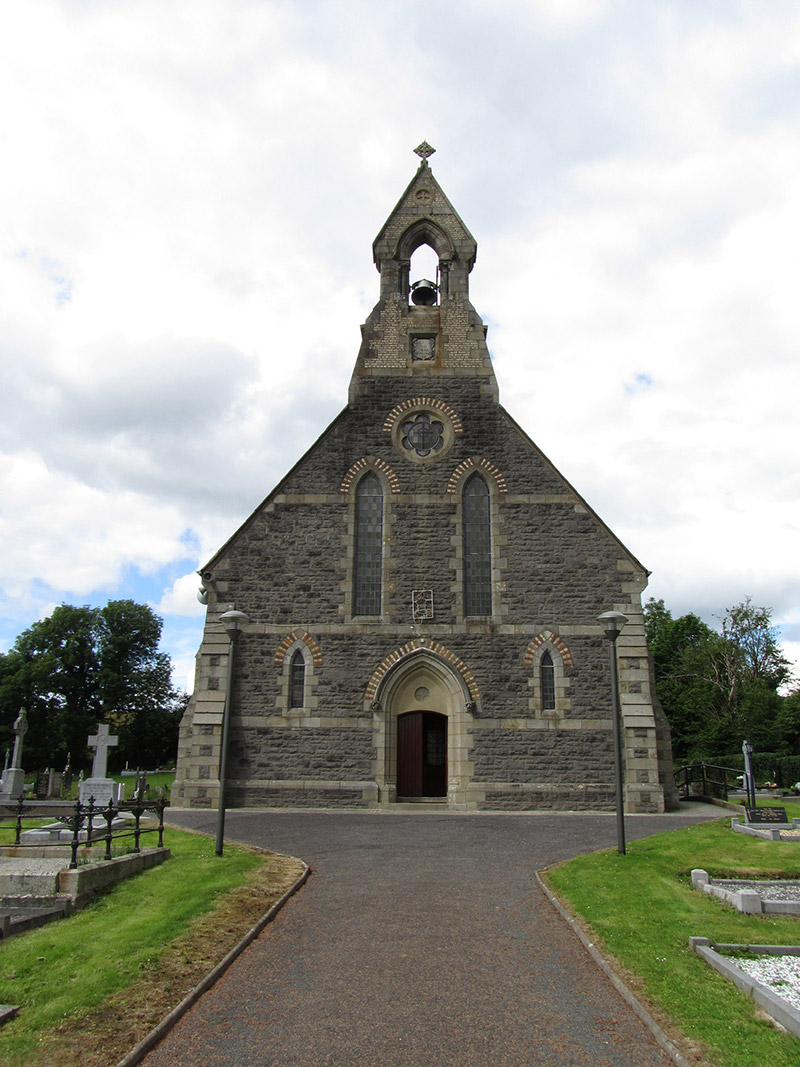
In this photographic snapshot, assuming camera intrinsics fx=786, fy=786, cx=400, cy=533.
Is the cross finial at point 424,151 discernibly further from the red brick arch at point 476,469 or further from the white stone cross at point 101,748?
the white stone cross at point 101,748

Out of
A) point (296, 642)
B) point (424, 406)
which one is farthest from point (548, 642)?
point (424, 406)

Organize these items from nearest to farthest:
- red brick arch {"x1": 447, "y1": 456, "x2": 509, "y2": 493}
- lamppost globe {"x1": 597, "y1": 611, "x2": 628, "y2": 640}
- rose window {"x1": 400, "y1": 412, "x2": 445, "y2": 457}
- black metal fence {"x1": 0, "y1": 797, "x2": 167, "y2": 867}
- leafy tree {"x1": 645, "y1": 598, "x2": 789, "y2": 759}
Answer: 1. black metal fence {"x1": 0, "y1": 797, "x2": 167, "y2": 867}
2. lamppost globe {"x1": 597, "y1": 611, "x2": 628, "y2": 640}
3. red brick arch {"x1": 447, "y1": 456, "x2": 509, "y2": 493}
4. rose window {"x1": 400, "y1": 412, "x2": 445, "y2": 457}
5. leafy tree {"x1": 645, "y1": 598, "x2": 789, "y2": 759}

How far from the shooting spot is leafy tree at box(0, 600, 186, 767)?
160ft

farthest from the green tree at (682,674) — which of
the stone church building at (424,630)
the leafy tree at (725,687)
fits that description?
the stone church building at (424,630)

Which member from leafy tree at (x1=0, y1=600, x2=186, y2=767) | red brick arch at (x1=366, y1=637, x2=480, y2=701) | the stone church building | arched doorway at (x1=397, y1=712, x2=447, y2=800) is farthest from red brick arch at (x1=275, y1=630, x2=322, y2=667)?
leafy tree at (x1=0, y1=600, x2=186, y2=767)

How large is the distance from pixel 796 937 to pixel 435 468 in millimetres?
14975

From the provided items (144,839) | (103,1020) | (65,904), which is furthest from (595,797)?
(103,1020)

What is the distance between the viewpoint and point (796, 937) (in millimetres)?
7754

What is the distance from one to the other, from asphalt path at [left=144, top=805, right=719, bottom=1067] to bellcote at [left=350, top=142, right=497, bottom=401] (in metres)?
14.2

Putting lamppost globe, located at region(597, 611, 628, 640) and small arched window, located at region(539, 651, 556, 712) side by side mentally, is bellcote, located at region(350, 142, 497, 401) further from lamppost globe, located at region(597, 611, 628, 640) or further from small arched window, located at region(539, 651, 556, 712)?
lamppost globe, located at region(597, 611, 628, 640)

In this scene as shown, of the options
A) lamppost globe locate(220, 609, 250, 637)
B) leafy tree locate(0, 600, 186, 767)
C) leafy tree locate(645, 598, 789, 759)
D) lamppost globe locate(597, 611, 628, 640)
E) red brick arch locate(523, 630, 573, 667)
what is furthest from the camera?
leafy tree locate(0, 600, 186, 767)

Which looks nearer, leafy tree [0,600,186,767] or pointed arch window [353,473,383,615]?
pointed arch window [353,473,383,615]

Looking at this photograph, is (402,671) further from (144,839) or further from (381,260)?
(381,260)

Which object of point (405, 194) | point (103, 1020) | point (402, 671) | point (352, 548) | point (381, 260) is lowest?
point (103, 1020)
